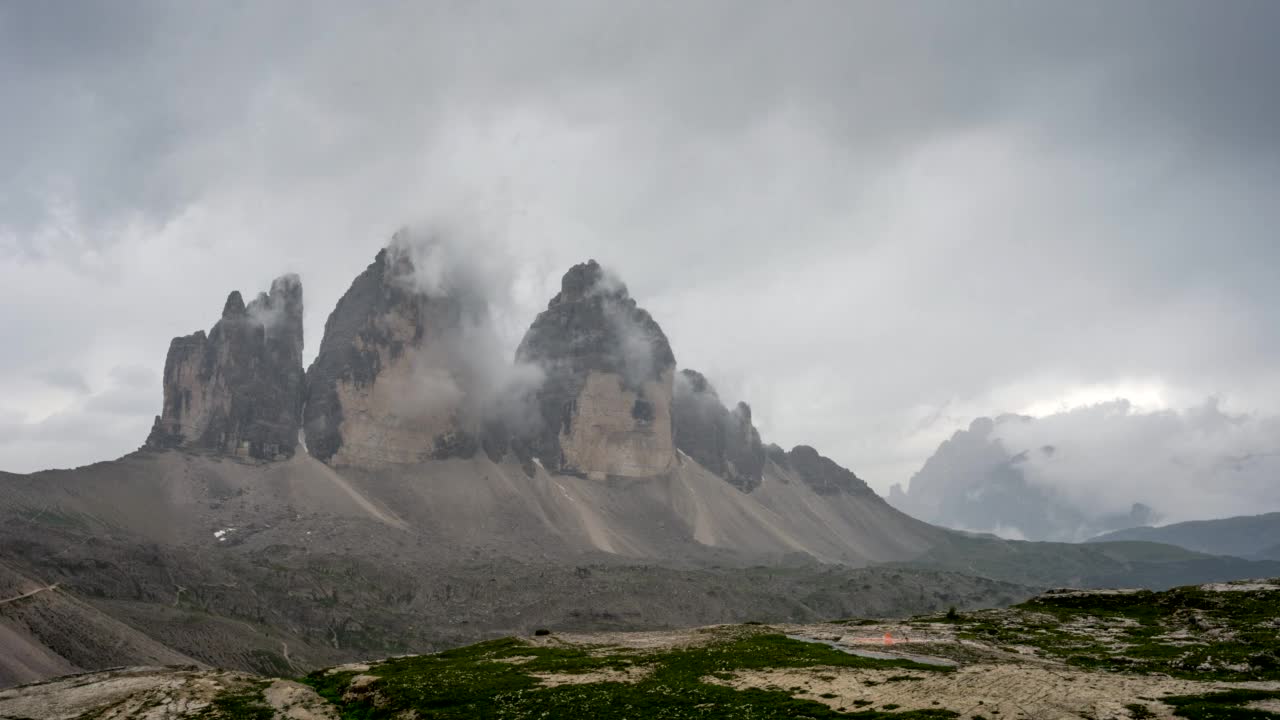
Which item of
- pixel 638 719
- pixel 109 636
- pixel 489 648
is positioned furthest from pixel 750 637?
pixel 109 636

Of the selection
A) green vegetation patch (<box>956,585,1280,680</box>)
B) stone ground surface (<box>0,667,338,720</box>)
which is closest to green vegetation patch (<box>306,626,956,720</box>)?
stone ground surface (<box>0,667,338,720</box>)

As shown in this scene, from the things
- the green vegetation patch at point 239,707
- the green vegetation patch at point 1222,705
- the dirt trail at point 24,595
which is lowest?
the green vegetation patch at point 239,707

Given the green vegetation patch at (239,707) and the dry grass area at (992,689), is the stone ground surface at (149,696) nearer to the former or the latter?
the green vegetation patch at (239,707)

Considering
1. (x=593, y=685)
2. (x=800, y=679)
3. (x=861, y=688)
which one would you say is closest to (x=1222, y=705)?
(x=861, y=688)

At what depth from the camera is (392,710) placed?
5603cm

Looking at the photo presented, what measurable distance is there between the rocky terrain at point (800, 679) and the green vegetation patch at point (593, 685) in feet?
0.60

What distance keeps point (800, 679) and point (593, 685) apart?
13.8 m

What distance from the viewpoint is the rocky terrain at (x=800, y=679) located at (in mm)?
47875

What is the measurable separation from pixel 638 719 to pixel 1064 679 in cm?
2748

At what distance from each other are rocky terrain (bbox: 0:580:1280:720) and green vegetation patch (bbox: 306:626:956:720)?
183 millimetres

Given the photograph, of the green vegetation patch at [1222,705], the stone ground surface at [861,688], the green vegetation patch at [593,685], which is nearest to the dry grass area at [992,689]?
the stone ground surface at [861,688]

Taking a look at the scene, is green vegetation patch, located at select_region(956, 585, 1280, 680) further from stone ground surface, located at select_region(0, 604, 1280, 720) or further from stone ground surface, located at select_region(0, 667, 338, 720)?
stone ground surface, located at select_region(0, 667, 338, 720)

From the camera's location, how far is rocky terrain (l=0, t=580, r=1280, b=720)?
47875mm

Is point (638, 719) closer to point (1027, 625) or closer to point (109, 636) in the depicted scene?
point (1027, 625)
